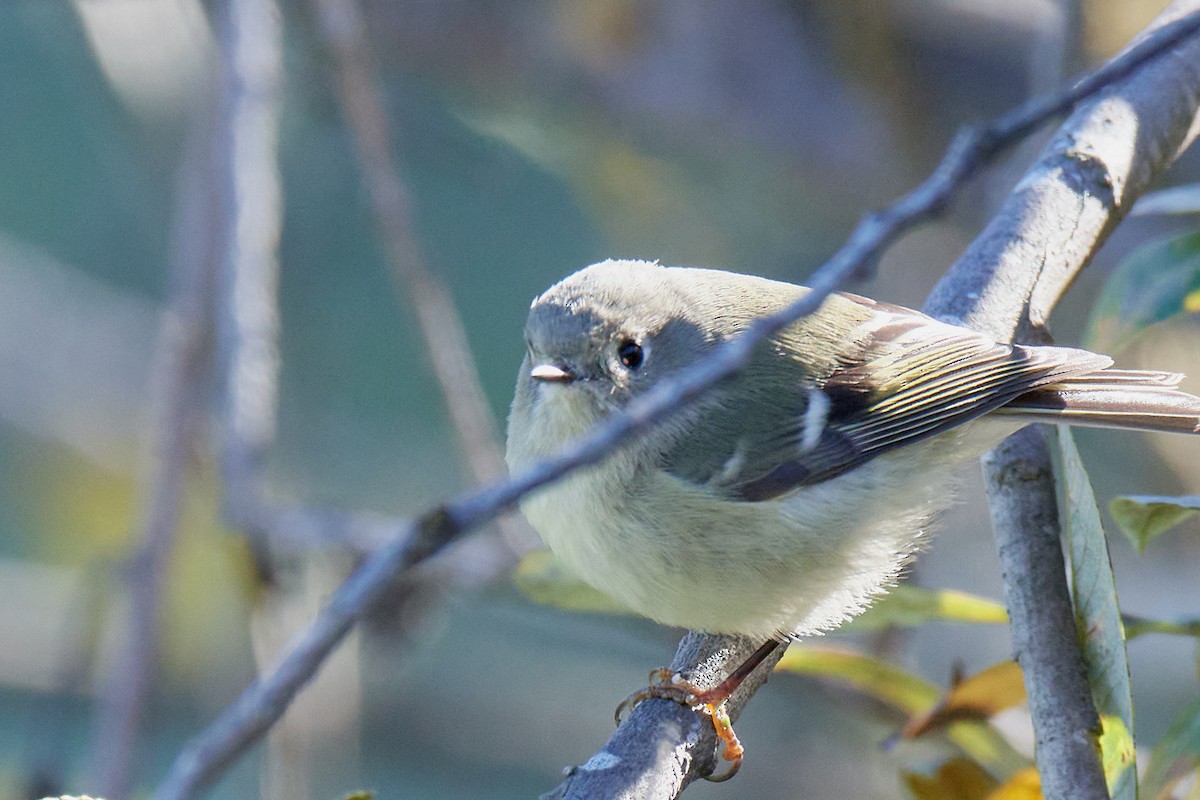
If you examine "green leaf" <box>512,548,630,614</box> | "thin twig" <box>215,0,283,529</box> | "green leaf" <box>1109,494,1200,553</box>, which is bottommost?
"green leaf" <box>1109,494,1200,553</box>

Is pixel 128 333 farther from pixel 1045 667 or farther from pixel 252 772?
pixel 1045 667

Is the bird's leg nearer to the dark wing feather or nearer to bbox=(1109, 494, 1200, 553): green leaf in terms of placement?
the dark wing feather

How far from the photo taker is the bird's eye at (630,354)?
5.24ft

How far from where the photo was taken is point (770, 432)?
1579mm

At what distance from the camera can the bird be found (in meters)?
1.46

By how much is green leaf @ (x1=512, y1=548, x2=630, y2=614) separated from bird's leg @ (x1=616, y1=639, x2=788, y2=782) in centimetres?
12

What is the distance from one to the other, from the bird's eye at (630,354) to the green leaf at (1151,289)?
0.58m

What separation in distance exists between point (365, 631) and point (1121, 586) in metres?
1.64

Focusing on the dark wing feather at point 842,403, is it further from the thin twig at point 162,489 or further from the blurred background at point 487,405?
the thin twig at point 162,489

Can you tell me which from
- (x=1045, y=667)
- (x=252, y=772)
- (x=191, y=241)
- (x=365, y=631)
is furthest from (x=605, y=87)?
(x=252, y=772)

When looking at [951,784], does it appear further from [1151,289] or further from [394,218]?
[394,218]

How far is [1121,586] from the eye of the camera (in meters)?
2.73

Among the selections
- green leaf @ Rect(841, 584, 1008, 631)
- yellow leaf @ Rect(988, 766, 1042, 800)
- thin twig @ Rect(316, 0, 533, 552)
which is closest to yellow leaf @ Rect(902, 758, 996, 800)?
yellow leaf @ Rect(988, 766, 1042, 800)

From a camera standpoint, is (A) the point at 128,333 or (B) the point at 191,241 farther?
(A) the point at 128,333
